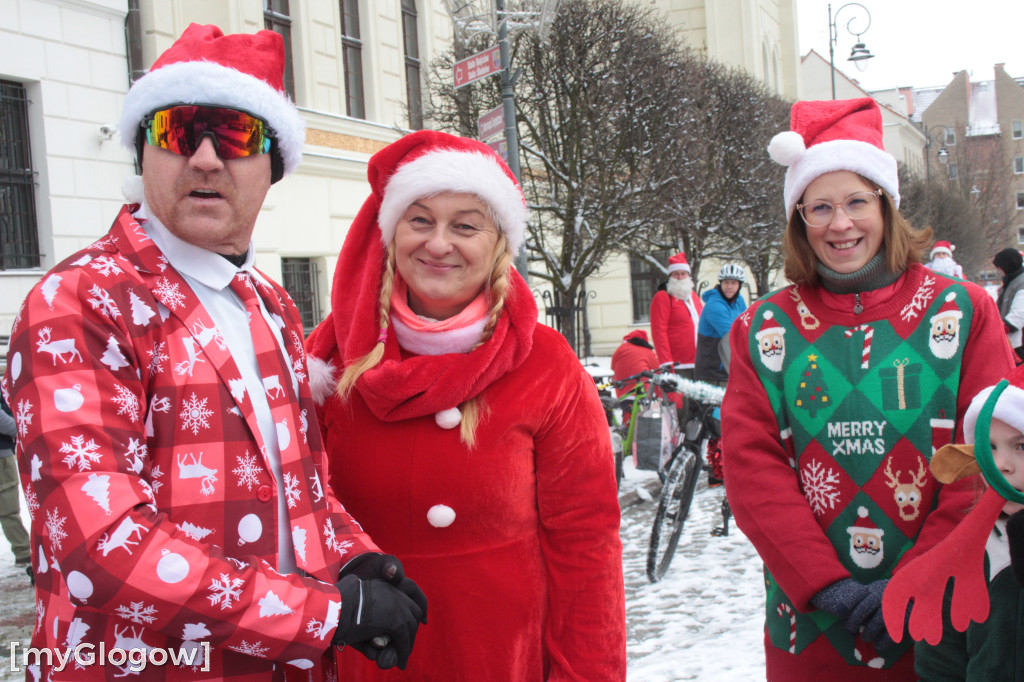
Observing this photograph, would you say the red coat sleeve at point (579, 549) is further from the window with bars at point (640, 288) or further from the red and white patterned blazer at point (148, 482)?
the window with bars at point (640, 288)

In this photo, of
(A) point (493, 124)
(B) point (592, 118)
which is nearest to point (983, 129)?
(B) point (592, 118)

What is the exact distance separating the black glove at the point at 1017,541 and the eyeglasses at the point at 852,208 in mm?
959

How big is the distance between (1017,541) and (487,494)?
39.4 inches

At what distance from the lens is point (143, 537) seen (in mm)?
1183

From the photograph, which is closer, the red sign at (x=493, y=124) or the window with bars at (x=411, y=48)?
the red sign at (x=493, y=124)

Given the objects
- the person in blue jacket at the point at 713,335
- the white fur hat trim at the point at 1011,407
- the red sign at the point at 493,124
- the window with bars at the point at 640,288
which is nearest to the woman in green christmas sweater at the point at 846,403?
the white fur hat trim at the point at 1011,407

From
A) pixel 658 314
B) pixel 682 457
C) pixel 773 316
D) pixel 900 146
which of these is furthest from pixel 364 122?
pixel 900 146

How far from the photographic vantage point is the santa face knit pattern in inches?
76.5

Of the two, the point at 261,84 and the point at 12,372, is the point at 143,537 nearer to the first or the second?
the point at 12,372

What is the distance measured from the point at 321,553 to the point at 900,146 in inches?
2211

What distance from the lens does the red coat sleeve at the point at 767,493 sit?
6.42 ft

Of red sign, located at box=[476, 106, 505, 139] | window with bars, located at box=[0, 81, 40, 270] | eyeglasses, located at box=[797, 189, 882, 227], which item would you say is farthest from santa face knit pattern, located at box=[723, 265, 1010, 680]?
window with bars, located at box=[0, 81, 40, 270]

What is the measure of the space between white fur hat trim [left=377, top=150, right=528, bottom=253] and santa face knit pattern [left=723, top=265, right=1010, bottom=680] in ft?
2.46

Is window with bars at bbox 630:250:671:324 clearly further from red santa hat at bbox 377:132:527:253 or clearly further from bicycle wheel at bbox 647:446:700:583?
red santa hat at bbox 377:132:527:253
